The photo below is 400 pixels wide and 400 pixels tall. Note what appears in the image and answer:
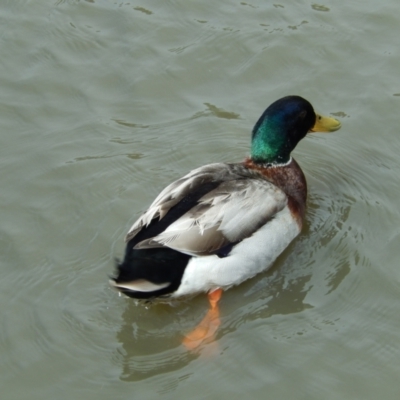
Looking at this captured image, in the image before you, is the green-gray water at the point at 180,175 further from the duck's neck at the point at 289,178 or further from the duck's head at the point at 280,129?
the duck's head at the point at 280,129

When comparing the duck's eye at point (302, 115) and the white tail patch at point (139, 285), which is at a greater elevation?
the duck's eye at point (302, 115)

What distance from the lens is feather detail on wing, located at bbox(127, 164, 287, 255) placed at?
5.48 metres

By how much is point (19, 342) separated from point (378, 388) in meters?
2.06

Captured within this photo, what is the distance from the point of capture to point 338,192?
21.6 feet

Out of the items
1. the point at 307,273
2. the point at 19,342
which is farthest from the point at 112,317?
the point at 307,273

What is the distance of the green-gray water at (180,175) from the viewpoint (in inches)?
202

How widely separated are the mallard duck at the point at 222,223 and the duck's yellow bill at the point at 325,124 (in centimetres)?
17

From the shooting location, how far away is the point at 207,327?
544 cm

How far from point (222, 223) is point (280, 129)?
1.03 meters

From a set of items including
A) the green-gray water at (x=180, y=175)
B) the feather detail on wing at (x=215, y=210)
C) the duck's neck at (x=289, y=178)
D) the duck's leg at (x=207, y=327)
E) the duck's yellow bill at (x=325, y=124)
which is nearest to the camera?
the green-gray water at (x=180, y=175)

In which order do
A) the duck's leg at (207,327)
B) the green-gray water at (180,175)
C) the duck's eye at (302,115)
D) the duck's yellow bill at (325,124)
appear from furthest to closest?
the duck's yellow bill at (325,124) → the duck's eye at (302,115) → the duck's leg at (207,327) → the green-gray water at (180,175)

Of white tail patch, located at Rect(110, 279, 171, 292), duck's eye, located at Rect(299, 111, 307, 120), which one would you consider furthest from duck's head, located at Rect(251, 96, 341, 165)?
white tail patch, located at Rect(110, 279, 171, 292)

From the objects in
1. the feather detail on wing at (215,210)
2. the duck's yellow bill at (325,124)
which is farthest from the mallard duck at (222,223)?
the duck's yellow bill at (325,124)

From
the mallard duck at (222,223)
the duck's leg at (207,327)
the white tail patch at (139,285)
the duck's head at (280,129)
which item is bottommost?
the duck's leg at (207,327)
